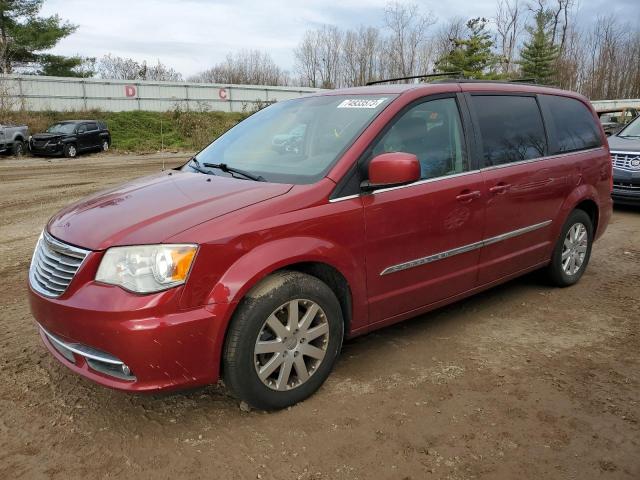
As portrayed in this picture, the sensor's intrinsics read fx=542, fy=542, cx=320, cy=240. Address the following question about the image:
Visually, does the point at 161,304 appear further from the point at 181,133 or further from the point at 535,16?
the point at 535,16

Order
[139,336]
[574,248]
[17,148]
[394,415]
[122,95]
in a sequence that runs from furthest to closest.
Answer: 1. [122,95]
2. [17,148]
3. [574,248]
4. [394,415]
5. [139,336]

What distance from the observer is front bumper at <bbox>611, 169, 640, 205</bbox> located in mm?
8750

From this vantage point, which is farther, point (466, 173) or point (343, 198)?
point (466, 173)

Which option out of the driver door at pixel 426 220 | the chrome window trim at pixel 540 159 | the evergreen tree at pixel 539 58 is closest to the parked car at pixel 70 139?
the chrome window trim at pixel 540 159

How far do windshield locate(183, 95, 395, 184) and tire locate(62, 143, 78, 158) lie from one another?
2185 centimetres

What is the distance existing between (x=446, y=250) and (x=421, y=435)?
1.33 meters

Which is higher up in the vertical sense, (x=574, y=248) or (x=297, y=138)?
(x=297, y=138)

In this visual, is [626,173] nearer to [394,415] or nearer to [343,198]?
[343,198]

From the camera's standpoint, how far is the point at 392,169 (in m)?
3.04

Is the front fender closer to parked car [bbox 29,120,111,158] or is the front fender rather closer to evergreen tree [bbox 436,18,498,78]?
parked car [bbox 29,120,111,158]

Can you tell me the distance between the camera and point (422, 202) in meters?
3.44

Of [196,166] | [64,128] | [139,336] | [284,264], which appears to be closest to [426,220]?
[284,264]

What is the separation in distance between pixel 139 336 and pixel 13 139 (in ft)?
80.1

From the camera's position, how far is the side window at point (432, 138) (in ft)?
11.3
